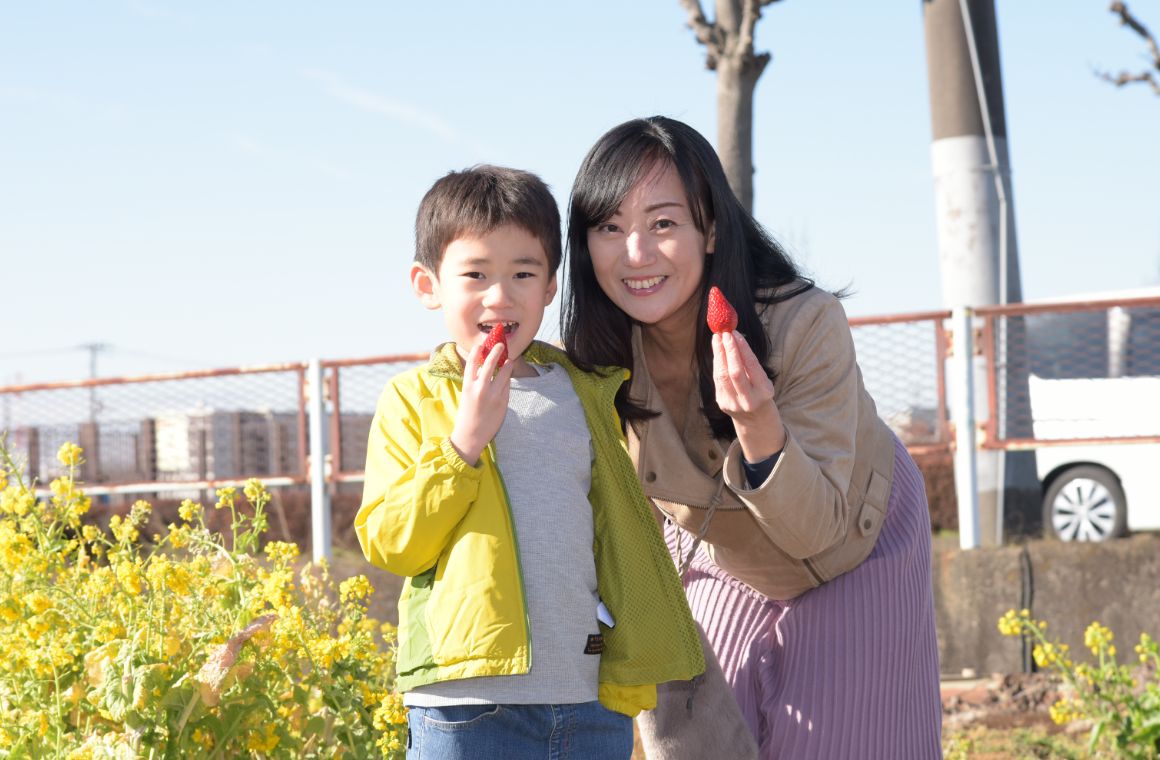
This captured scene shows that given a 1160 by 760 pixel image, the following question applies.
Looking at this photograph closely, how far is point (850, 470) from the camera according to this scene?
260 centimetres

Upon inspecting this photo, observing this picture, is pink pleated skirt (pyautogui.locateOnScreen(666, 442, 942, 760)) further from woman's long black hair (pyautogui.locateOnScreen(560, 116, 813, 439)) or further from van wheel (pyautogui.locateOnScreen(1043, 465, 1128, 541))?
van wheel (pyautogui.locateOnScreen(1043, 465, 1128, 541))

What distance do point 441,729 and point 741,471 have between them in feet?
2.35

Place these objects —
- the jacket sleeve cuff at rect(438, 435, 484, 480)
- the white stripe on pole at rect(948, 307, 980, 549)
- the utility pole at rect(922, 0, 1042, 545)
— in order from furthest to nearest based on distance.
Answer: the utility pole at rect(922, 0, 1042, 545)
the white stripe on pole at rect(948, 307, 980, 549)
the jacket sleeve cuff at rect(438, 435, 484, 480)

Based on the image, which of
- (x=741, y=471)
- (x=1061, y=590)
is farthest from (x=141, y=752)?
(x=1061, y=590)

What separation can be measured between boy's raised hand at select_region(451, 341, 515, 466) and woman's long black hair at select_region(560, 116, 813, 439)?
44cm

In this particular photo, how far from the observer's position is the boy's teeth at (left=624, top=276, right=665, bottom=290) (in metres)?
2.56

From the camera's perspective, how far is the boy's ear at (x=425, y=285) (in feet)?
7.67

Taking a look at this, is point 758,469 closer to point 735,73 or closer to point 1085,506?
point 735,73

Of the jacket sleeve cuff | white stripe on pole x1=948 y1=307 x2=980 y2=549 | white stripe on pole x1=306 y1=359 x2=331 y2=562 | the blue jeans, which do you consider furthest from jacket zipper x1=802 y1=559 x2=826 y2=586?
white stripe on pole x1=306 y1=359 x2=331 y2=562

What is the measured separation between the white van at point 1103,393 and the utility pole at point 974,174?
57 centimetres

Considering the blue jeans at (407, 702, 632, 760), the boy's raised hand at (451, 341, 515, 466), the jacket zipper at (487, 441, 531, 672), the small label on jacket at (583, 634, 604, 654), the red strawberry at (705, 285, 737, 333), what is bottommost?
Answer: the blue jeans at (407, 702, 632, 760)

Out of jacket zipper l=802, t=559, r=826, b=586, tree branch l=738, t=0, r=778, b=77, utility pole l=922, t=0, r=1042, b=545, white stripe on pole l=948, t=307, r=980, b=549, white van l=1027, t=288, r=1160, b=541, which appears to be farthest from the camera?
utility pole l=922, t=0, r=1042, b=545

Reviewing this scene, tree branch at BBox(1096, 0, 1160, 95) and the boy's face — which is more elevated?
tree branch at BBox(1096, 0, 1160, 95)

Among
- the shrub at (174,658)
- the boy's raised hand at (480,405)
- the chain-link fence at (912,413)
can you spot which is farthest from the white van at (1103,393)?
the boy's raised hand at (480,405)
